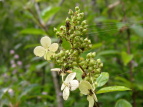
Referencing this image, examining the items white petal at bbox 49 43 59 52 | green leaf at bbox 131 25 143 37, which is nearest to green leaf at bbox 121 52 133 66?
green leaf at bbox 131 25 143 37

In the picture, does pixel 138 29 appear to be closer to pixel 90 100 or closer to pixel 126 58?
pixel 126 58

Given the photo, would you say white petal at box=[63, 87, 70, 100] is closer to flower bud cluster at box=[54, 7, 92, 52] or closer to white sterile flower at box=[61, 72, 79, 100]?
white sterile flower at box=[61, 72, 79, 100]

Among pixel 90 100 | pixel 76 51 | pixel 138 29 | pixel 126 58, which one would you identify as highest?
pixel 138 29

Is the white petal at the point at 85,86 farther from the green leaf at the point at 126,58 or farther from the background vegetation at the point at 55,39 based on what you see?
the green leaf at the point at 126,58

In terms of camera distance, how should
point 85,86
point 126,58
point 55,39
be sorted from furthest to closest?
point 55,39
point 126,58
point 85,86

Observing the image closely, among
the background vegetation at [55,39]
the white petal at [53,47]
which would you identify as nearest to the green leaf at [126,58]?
the background vegetation at [55,39]

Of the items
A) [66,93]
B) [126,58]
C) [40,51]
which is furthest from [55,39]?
[66,93]
